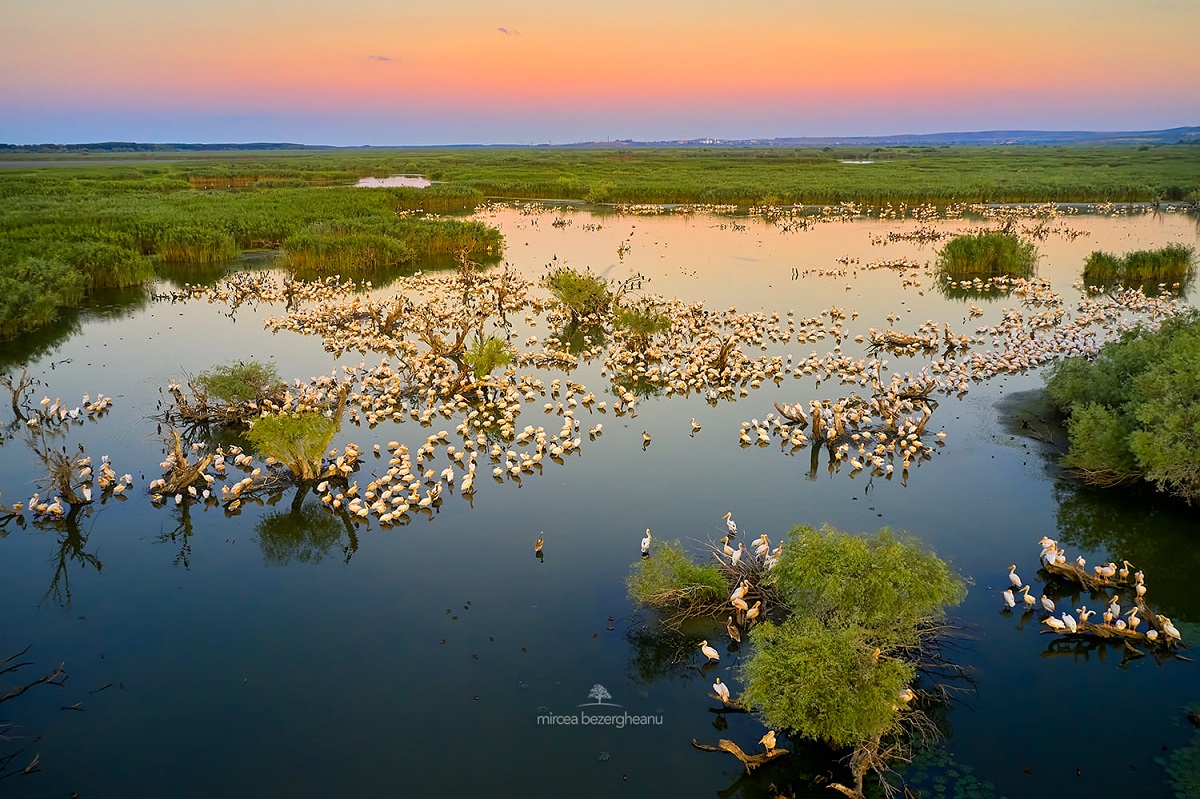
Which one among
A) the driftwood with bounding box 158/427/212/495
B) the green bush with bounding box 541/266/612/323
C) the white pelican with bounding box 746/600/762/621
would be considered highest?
the green bush with bounding box 541/266/612/323

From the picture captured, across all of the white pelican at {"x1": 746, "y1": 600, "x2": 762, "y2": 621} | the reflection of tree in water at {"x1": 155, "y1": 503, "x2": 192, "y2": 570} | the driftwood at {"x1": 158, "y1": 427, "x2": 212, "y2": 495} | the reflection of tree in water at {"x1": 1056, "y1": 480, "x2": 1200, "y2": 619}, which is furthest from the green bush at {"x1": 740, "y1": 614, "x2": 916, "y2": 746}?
the driftwood at {"x1": 158, "y1": 427, "x2": 212, "y2": 495}

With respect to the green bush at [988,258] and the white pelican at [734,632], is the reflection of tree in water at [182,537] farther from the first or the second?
the green bush at [988,258]

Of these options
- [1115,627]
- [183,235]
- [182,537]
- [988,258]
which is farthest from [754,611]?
[183,235]

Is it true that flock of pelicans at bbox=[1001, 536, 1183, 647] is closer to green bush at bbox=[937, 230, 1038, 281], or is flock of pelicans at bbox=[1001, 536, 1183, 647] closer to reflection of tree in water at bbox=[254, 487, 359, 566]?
reflection of tree in water at bbox=[254, 487, 359, 566]

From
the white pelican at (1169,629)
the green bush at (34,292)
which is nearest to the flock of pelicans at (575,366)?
the green bush at (34,292)

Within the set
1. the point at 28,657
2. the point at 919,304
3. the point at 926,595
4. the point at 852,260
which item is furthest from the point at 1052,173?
the point at 28,657

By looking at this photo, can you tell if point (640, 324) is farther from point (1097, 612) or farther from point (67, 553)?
point (67, 553)
